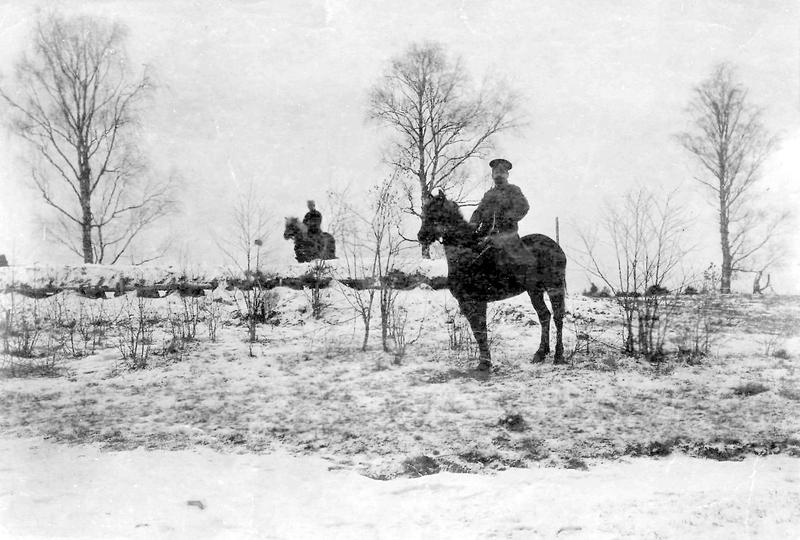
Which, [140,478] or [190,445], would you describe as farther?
[190,445]

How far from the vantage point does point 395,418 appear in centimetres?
421

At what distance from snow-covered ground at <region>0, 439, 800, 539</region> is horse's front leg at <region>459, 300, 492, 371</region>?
2.32m

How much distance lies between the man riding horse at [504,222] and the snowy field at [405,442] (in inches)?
51.0

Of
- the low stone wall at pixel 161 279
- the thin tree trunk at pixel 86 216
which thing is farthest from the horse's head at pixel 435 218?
the thin tree trunk at pixel 86 216

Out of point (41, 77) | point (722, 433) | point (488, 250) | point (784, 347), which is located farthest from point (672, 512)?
point (41, 77)

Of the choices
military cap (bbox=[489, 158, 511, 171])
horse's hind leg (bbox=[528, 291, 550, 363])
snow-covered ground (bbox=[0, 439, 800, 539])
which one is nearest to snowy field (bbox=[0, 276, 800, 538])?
snow-covered ground (bbox=[0, 439, 800, 539])

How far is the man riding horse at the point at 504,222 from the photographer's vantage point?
5410 millimetres

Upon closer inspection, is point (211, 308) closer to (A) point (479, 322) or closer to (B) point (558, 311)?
(A) point (479, 322)

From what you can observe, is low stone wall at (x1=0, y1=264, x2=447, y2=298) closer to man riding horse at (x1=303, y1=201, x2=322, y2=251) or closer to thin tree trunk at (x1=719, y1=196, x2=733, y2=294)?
man riding horse at (x1=303, y1=201, x2=322, y2=251)

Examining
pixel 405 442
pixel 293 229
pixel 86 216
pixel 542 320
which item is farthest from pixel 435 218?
pixel 86 216

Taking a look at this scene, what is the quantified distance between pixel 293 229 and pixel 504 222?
7024 millimetres

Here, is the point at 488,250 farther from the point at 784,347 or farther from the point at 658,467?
the point at 784,347

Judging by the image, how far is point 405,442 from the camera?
3689mm

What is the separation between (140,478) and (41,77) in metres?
12.1
